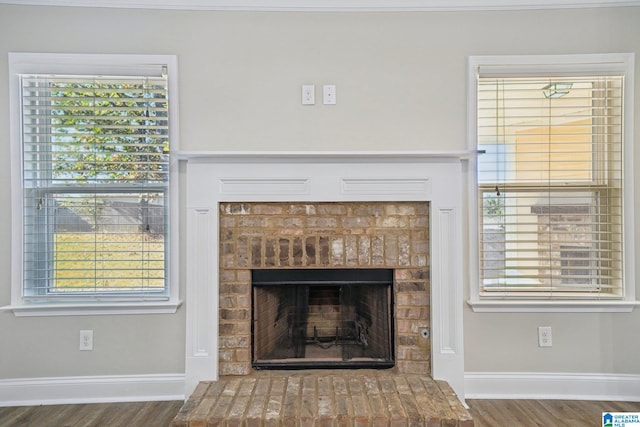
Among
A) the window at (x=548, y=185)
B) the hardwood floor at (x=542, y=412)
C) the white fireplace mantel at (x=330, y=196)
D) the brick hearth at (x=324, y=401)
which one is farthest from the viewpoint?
the window at (x=548, y=185)

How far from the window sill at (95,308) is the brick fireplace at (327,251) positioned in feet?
1.23

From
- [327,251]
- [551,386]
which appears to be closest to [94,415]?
[327,251]

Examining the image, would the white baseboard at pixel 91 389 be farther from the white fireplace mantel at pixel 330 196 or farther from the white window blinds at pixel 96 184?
the white window blinds at pixel 96 184

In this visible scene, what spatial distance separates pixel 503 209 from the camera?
2406mm

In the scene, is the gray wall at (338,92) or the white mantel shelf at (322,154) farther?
the gray wall at (338,92)

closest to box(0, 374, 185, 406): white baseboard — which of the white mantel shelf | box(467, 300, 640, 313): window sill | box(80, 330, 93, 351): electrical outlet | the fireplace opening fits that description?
box(80, 330, 93, 351): electrical outlet

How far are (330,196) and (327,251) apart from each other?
1.07ft

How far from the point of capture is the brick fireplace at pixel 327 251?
2.28 meters

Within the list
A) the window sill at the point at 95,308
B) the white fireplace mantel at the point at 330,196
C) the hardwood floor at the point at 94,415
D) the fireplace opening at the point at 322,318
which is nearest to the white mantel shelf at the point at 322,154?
the white fireplace mantel at the point at 330,196

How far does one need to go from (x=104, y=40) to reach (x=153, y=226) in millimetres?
1154

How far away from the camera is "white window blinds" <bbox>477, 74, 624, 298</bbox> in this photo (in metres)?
2.39

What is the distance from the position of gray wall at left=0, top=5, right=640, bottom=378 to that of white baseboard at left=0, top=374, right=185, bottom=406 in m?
0.05

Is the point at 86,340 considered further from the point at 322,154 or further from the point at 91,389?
the point at 322,154

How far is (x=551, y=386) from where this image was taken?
2354 millimetres
